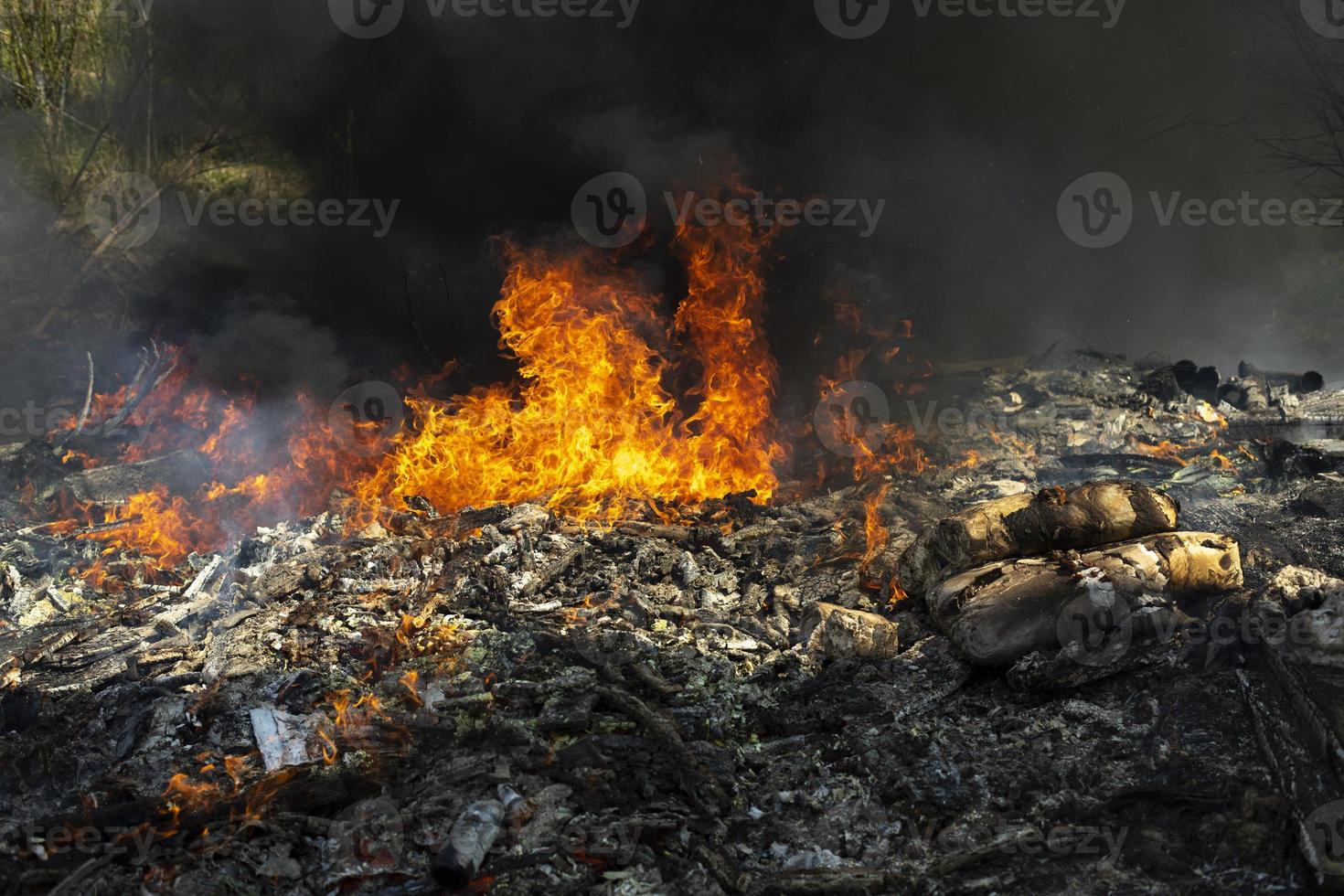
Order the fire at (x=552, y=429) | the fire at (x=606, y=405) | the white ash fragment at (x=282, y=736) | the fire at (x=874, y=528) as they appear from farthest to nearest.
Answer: the fire at (x=606, y=405) < the fire at (x=552, y=429) < the fire at (x=874, y=528) < the white ash fragment at (x=282, y=736)

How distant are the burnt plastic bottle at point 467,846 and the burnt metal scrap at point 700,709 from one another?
0.06ft

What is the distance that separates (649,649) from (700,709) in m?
0.92

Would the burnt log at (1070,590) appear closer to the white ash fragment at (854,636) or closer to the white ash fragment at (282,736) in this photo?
the white ash fragment at (854,636)

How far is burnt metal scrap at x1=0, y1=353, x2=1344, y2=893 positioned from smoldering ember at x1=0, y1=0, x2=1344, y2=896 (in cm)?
3

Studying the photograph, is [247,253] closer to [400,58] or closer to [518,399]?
[400,58]

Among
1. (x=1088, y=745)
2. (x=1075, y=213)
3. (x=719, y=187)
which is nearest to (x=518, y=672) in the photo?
(x=1088, y=745)

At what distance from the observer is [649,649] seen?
22.2ft

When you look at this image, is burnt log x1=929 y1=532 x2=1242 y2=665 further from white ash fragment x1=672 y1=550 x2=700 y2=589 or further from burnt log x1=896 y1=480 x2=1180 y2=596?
white ash fragment x1=672 y1=550 x2=700 y2=589

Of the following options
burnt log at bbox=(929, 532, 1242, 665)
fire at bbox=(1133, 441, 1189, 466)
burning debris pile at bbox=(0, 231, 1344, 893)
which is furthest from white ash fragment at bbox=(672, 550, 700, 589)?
fire at bbox=(1133, 441, 1189, 466)

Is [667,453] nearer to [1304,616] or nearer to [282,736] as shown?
[282,736]

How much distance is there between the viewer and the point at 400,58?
45.2ft

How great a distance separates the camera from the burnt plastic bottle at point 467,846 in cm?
439

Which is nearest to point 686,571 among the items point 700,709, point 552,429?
point 700,709

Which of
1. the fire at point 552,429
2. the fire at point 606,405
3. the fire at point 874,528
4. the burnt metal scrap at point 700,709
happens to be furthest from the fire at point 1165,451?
the fire at point 606,405
